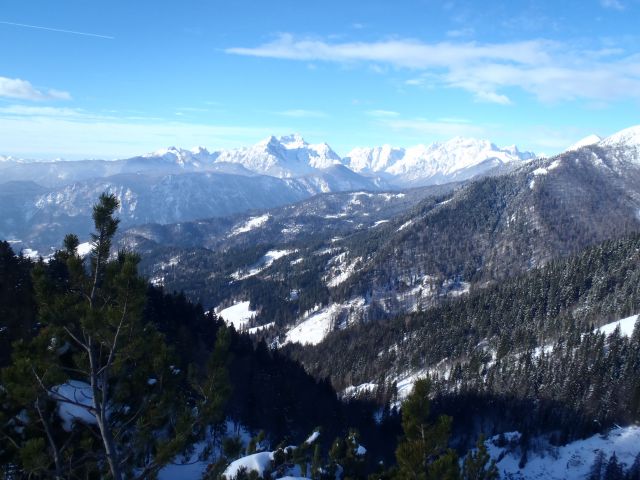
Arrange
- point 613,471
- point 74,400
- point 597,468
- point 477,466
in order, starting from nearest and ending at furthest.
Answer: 1. point 74,400
2. point 477,466
3. point 613,471
4. point 597,468

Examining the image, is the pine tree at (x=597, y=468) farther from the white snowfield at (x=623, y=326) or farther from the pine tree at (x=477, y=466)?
the pine tree at (x=477, y=466)

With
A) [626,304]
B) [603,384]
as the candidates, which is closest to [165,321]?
[603,384]

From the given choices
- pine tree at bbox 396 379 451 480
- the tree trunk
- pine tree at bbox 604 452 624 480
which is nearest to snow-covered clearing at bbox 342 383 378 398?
pine tree at bbox 604 452 624 480

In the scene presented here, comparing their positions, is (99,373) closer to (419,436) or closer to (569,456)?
(419,436)

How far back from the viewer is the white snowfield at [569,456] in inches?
3310

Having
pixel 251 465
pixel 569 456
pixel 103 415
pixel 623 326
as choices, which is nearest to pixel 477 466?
pixel 251 465

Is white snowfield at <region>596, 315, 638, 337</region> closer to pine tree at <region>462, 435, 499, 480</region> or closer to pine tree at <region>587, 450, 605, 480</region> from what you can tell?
pine tree at <region>587, 450, 605, 480</region>

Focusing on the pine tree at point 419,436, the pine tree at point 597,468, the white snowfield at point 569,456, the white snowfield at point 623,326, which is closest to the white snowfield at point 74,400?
the pine tree at point 419,436

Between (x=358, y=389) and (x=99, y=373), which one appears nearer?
(x=99, y=373)

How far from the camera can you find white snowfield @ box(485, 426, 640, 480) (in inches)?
3310

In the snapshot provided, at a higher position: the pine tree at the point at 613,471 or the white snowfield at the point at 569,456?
the pine tree at the point at 613,471

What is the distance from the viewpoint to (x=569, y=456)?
88250 mm

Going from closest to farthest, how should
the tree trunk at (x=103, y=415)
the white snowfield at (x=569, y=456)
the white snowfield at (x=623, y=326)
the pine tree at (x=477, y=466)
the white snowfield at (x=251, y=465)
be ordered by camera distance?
the tree trunk at (x=103, y=415) < the pine tree at (x=477, y=466) < the white snowfield at (x=251, y=465) < the white snowfield at (x=569, y=456) < the white snowfield at (x=623, y=326)

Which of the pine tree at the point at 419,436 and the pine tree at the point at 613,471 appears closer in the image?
the pine tree at the point at 419,436
